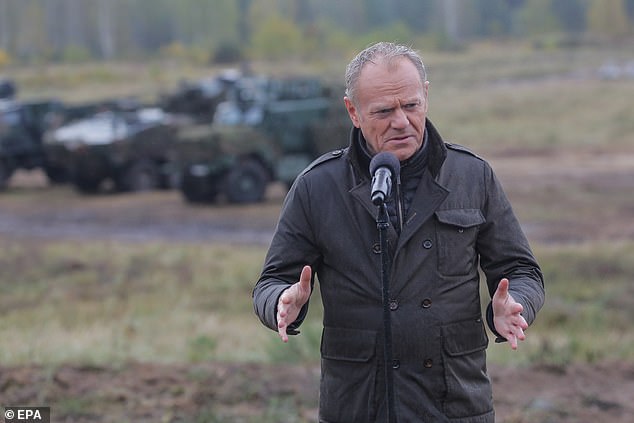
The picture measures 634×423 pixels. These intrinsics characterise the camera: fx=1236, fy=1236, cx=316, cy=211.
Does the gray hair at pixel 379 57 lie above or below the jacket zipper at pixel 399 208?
above

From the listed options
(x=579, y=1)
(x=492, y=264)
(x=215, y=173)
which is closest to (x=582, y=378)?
(x=492, y=264)

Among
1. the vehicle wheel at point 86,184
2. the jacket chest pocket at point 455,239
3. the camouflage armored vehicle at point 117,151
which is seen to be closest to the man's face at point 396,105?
the jacket chest pocket at point 455,239

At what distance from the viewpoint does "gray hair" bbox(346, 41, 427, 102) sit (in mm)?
3502

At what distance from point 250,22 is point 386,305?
267 feet

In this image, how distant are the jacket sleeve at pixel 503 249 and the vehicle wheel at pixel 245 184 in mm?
18021

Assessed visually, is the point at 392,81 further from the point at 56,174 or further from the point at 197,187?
the point at 56,174

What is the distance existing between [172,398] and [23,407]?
0.98 metres

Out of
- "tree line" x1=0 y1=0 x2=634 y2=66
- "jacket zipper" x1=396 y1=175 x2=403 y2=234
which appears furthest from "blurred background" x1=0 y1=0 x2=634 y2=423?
"tree line" x1=0 y1=0 x2=634 y2=66

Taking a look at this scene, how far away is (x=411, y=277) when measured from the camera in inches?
136

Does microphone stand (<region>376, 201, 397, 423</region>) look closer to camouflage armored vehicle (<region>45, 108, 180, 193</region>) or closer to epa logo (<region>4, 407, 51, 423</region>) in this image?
epa logo (<region>4, 407, 51, 423</region>)

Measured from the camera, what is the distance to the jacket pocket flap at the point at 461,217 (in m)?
3.47

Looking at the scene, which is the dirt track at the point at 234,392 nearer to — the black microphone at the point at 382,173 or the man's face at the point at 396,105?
the man's face at the point at 396,105

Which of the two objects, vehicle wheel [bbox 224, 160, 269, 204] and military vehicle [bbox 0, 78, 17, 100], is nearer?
vehicle wheel [bbox 224, 160, 269, 204]

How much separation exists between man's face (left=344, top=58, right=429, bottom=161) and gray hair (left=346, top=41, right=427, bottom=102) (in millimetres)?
17
